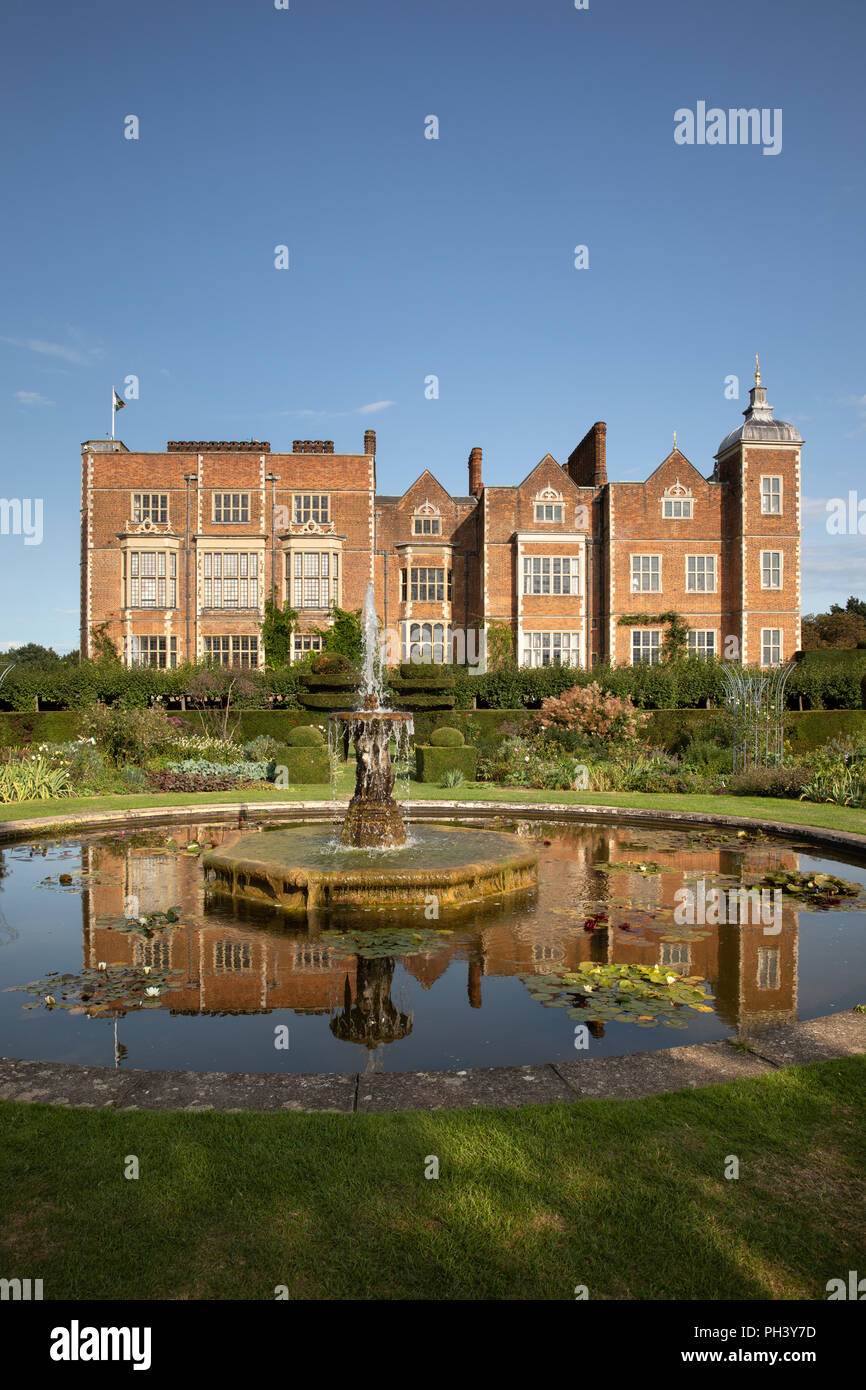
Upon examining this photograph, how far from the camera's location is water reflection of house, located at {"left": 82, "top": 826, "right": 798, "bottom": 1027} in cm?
534

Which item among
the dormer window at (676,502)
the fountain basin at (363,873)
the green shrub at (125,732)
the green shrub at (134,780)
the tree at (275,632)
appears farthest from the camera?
the dormer window at (676,502)

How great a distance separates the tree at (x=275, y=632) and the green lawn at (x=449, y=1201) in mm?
28824

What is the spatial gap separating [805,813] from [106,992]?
1096 cm

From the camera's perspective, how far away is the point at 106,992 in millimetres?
5355

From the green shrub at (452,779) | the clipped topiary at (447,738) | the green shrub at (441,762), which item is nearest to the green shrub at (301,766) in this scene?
the green shrub at (441,762)

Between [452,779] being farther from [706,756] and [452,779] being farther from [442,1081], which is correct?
[442,1081]

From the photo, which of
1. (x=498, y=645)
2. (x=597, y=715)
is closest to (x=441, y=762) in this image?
(x=597, y=715)

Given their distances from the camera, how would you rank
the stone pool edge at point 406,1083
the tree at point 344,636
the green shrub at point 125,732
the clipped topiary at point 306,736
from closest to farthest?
the stone pool edge at point 406,1083
the green shrub at point 125,732
the clipped topiary at point 306,736
the tree at point 344,636

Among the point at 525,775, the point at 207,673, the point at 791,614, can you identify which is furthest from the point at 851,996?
the point at 791,614

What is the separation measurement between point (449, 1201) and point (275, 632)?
29956 mm

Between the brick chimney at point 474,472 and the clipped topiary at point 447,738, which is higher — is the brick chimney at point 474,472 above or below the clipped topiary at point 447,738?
above

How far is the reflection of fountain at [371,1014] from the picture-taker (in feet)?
15.4

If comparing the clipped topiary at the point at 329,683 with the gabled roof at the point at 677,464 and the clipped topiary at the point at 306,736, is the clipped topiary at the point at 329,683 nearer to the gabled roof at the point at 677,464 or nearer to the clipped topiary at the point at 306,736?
the clipped topiary at the point at 306,736

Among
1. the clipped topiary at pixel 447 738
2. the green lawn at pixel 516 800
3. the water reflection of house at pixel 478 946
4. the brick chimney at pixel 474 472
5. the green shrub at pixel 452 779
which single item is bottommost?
the water reflection of house at pixel 478 946
